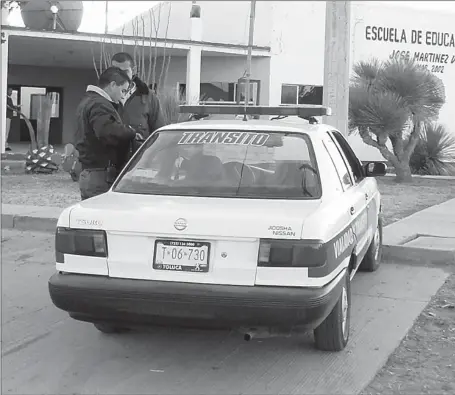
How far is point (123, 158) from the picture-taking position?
6.03 m

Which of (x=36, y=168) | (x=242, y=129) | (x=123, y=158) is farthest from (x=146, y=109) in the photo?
(x=36, y=168)

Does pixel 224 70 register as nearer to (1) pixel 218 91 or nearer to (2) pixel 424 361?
(1) pixel 218 91

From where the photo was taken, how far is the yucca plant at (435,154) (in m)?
17.2

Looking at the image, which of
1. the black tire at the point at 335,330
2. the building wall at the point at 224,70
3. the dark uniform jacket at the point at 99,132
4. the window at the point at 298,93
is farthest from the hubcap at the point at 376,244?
the window at the point at 298,93

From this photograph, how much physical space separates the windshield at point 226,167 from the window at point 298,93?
1596 cm

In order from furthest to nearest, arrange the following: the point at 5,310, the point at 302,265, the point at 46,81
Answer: the point at 46,81 → the point at 5,310 → the point at 302,265

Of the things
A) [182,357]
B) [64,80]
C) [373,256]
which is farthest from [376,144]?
[64,80]

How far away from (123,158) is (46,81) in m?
22.3

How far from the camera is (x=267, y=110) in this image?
5.42 m

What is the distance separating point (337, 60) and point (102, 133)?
12.8 feet

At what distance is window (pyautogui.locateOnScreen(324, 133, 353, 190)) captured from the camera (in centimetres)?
498

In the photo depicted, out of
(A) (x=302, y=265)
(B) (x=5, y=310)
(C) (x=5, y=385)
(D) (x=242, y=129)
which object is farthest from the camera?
(B) (x=5, y=310)

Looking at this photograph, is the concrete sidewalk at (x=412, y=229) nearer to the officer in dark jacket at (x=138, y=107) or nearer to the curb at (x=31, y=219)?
the curb at (x=31, y=219)

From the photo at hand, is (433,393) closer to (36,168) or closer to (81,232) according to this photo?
(81,232)
